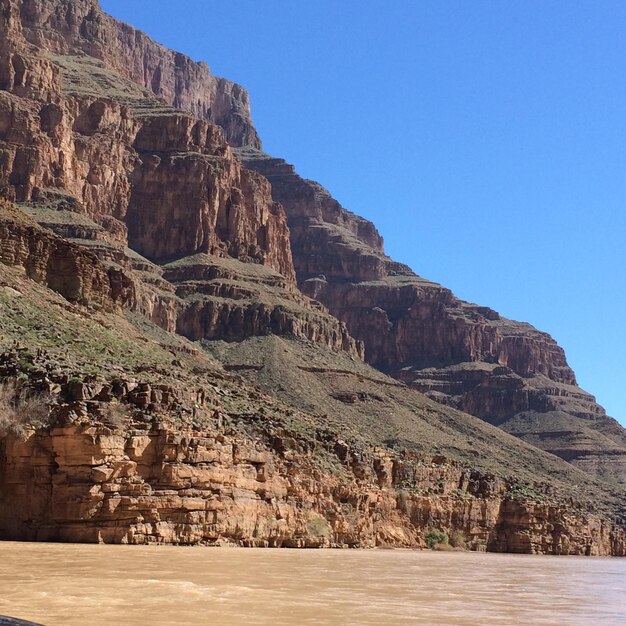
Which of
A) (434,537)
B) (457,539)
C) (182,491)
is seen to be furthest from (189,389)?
(457,539)

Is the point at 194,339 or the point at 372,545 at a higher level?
the point at 194,339

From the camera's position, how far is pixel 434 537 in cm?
8762

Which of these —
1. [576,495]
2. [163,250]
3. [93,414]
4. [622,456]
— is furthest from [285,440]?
[622,456]

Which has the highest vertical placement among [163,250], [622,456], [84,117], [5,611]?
[84,117]

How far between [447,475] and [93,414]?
51963mm

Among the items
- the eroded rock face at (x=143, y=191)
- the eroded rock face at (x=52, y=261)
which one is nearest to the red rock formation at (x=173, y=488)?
the eroded rock face at (x=52, y=261)

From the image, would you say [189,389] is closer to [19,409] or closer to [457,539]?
[19,409]

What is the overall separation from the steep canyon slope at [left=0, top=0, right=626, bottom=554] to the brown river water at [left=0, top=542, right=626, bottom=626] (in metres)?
6.28

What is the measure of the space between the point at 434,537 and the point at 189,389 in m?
31.3

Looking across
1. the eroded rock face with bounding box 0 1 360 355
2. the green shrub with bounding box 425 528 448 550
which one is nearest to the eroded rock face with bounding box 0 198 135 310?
the green shrub with bounding box 425 528 448 550

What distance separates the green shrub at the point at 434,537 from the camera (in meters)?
86.8

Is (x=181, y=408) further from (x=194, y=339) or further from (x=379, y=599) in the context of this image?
(x=194, y=339)

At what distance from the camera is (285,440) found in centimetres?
6706

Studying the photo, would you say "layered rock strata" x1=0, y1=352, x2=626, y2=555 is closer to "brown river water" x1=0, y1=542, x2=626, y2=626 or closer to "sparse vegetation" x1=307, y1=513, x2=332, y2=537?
"sparse vegetation" x1=307, y1=513, x2=332, y2=537
